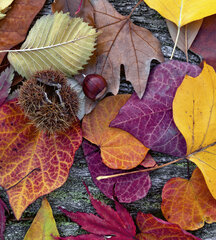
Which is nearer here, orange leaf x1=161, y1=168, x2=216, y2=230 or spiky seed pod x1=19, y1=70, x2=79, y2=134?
spiky seed pod x1=19, y1=70, x2=79, y2=134

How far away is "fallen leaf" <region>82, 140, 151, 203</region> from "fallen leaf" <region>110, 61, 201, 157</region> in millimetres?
127

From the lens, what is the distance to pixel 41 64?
1.02 m

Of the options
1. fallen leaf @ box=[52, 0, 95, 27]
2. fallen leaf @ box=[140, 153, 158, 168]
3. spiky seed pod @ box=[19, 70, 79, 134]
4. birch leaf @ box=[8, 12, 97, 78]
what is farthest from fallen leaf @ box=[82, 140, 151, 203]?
fallen leaf @ box=[52, 0, 95, 27]

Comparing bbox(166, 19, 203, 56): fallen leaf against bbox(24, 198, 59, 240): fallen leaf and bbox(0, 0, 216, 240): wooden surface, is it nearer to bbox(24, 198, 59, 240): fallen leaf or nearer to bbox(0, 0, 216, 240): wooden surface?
bbox(0, 0, 216, 240): wooden surface

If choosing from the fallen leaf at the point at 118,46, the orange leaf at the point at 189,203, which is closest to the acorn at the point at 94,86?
the fallen leaf at the point at 118,46

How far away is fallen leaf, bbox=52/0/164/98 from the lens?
3.35ft

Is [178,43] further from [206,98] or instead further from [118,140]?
[118,140]

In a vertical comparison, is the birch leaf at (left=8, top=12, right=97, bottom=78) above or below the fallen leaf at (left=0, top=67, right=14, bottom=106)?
above

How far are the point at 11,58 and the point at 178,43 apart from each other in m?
0.62

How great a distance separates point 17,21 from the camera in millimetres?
1017

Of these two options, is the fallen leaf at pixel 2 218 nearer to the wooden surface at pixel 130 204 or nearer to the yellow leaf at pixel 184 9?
the wooden surface at pixel 130 204

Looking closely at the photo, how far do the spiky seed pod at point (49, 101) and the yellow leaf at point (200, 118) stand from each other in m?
0.36

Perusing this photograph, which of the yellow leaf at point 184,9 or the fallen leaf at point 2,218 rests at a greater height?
the yellow leaf at point 184,9

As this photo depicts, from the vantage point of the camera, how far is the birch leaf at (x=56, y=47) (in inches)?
38.5
